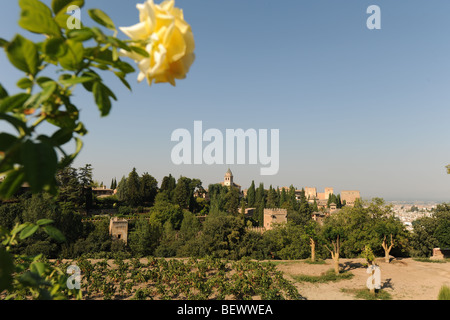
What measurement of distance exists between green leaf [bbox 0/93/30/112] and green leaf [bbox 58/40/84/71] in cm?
9

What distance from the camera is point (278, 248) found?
14.4m

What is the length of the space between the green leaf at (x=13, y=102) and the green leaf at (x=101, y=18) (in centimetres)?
19

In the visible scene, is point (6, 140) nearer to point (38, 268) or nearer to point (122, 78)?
point (122, 78)

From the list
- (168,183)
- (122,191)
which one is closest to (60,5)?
(122,191)

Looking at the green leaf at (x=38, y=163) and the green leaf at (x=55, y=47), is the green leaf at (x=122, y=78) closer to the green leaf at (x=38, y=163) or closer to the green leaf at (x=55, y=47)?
the green leaf at (x=55, y=47)

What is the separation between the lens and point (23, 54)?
412 millimetres

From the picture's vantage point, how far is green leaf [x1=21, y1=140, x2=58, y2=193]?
326 millimetres

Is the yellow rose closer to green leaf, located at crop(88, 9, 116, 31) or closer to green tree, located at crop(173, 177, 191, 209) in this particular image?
green leaf, located at crop(88, 9, 116, 31)

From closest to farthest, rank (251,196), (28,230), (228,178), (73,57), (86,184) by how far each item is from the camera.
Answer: (73,57)
(28,230)
(86,184)
(251,196)
(228,178)

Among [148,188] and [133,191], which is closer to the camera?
[133,191]

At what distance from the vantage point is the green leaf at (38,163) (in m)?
0.33

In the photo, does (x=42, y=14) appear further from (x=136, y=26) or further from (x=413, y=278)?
(x=413, y=278)

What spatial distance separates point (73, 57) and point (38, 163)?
231 millimetres
